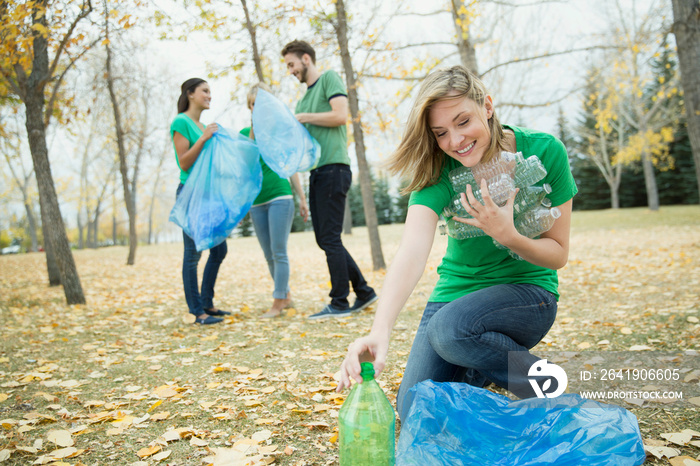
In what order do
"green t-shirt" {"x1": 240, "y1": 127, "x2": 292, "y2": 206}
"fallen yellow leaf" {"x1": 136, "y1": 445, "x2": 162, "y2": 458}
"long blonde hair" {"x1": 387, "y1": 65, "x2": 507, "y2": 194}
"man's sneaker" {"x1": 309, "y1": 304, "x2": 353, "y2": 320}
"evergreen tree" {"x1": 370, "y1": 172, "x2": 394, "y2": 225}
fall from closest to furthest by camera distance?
"long blonde hair" {"x1": 387, "y1": 65, "x2": 507, "y2": 194}, "fallen yellow leaf" {"x1": 136, "y1": 445, "x2": 162, "y2": 458}, "man's sneaker" {"x1": 309, "y1": 304, "x2": 353, "y2": 320}, "green t-shirt" {"x1": 240, "y1": 127, "x2": 292, "y2": 206}, "evergreen tree" {"x1": 370, "y1": 172, "x2": 394, "y2": 225}

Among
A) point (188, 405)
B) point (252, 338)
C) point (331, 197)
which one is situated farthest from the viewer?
point (331, 197)

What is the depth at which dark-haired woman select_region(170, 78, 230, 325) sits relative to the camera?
3.95 metres

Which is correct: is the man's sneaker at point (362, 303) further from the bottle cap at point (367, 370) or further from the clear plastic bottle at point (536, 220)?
the bottle cap at point (367, 370)

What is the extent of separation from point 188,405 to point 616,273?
540 centimetres

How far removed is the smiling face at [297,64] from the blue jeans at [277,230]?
3.55 ft

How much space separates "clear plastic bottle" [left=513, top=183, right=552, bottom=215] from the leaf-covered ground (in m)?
0.96

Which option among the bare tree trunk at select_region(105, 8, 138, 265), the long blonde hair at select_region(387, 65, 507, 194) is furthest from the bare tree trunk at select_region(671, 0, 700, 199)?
the bare tree trunk at select_region(105, 8, 138, 265)

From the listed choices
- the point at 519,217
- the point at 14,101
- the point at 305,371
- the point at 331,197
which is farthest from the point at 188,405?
the point at 14,101

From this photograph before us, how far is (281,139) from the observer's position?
3.84m

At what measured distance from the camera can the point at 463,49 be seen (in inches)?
321

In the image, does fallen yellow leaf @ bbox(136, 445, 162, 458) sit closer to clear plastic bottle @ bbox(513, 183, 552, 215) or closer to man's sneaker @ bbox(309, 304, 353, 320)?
clear plastic bottle @ bbox(513, 183, 552, 215)

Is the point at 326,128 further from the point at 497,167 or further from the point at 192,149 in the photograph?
the point at 497,167

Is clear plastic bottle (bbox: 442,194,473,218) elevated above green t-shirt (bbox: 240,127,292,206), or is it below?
below

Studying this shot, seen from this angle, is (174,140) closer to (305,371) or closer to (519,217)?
(305,371)
